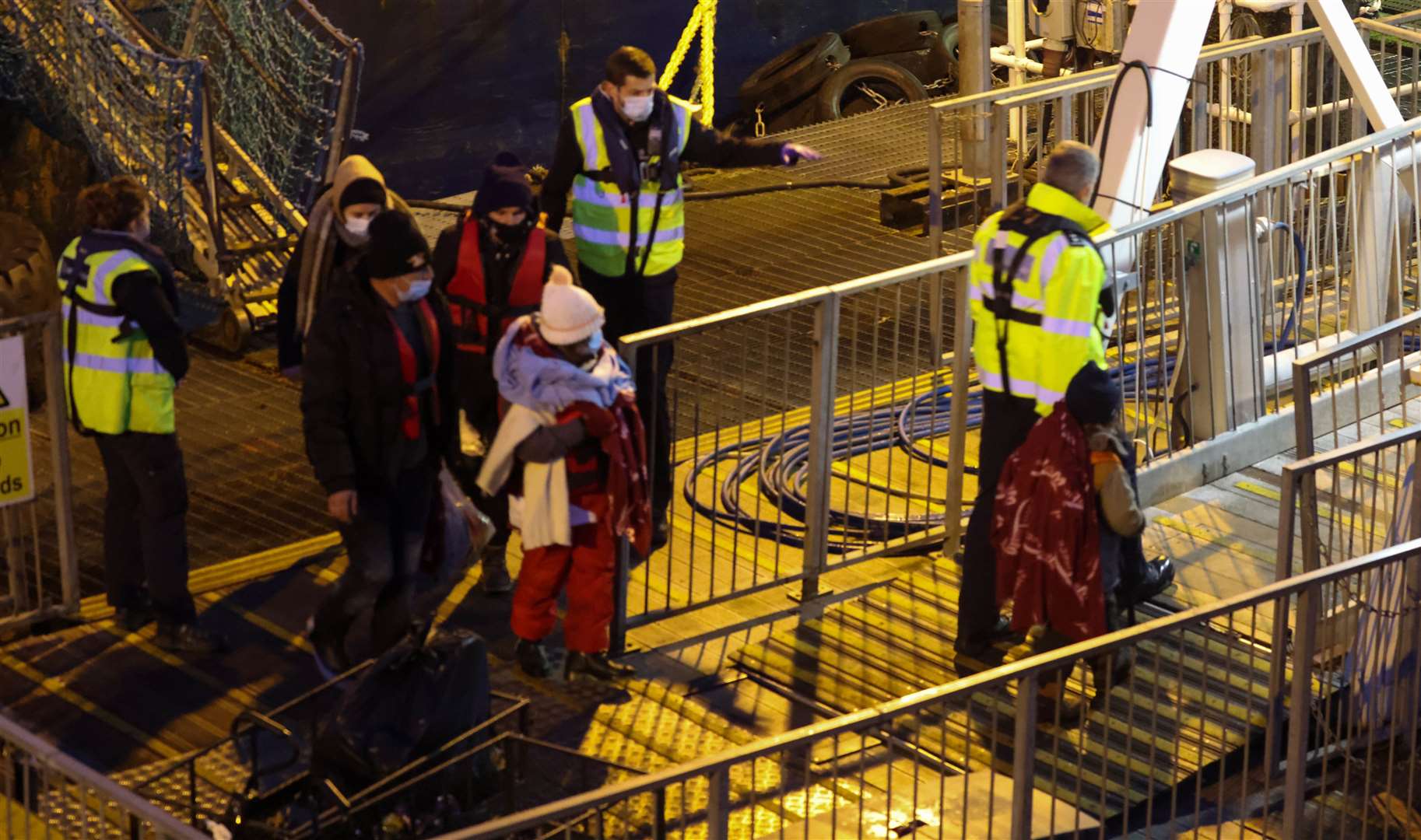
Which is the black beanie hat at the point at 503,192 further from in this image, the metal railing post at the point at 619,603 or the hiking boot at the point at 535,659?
the hiking boot at the point at 535,659

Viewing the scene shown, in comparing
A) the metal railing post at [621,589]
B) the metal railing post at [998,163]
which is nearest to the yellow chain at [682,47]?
the metal railing post at [998,163]

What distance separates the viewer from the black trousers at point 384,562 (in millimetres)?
7363

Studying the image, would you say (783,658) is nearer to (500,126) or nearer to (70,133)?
(70,133)

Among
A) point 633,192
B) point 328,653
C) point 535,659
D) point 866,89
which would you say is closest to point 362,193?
point 633,192

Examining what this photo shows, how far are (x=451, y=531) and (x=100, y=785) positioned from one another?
2834 millimetres

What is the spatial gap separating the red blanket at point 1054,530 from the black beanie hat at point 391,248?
1968 mm

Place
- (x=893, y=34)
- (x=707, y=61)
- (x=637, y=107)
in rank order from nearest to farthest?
(x=637, y=107) → (x=707, y=61) → (x=893, y=34)

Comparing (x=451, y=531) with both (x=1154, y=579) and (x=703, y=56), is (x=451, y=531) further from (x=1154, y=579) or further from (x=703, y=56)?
(x=703, y=56)

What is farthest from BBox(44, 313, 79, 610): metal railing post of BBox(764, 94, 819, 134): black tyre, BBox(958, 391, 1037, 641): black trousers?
BBox(764, 94, 819, 134): black tyre

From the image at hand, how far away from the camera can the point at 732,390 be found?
10.7 meters

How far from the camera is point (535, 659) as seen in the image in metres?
7.76

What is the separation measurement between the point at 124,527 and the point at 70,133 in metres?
5.04

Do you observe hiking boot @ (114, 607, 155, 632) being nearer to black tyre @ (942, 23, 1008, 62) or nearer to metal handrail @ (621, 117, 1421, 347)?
metal handrail @ (621, 117, 1421, 347)

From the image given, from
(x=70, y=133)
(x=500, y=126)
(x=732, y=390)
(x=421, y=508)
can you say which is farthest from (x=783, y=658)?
(x=500, y=126)
